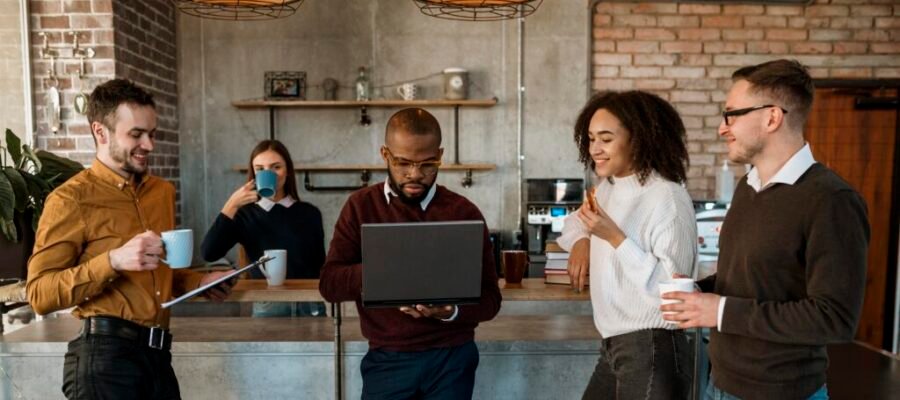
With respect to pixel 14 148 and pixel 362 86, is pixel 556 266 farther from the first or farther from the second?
pixel 362 86

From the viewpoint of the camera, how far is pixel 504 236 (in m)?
4.98

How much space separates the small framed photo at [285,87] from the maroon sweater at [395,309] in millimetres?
3295

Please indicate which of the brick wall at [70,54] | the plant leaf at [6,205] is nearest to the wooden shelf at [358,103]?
the brick wall at [70,54]

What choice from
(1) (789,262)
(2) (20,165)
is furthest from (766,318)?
(2) (20,165)

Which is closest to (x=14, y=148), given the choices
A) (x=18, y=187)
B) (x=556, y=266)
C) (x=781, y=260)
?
(x=18, y=187)

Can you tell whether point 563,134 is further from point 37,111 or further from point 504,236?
point 37,111

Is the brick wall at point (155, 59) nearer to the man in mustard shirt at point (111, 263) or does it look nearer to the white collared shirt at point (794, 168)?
the man in mustard shirt at point (111, 263)

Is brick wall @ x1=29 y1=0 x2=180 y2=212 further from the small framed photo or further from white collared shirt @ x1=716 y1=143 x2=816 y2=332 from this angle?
white collared shirt @ x1=716 y1=143 x2=816 y2=332

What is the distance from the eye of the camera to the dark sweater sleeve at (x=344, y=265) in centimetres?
159

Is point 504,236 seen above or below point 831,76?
below

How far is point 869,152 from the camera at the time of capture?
4.91 m

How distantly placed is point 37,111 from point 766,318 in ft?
13.4

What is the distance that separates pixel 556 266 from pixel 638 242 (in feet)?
2.44

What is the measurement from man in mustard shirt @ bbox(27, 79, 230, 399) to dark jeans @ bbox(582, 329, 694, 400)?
1241 millimetres
